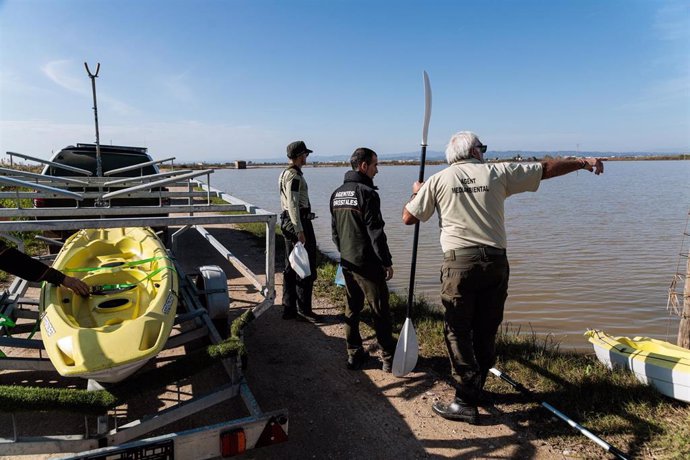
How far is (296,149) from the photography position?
5367 millimetres

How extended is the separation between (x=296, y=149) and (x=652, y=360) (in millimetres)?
4139

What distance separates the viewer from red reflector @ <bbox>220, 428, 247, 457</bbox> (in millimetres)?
2492

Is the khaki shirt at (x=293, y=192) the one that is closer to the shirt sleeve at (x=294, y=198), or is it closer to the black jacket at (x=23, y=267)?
the shirt sleeve at (x=294, y=198)

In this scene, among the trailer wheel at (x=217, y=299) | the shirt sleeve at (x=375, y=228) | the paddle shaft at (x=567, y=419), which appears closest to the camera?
the paddle shaft at (x=567, y=419)

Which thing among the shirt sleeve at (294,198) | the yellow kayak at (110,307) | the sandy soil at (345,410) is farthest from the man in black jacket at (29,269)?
the shirt sleeve at (294,198)

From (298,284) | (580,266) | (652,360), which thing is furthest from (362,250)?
(580,266)

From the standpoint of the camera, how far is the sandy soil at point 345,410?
3.11 meters

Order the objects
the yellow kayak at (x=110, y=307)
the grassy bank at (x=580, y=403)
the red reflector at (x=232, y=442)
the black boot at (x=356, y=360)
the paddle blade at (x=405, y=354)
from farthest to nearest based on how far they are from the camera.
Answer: the black boot at (x=356, y=360) → the paddle blade at (x=405, y=354) → the grassy bank at (x=580, y=403) → the yellow kayak at (x=110, y=307) → the red reflector at (x=232, y=442)

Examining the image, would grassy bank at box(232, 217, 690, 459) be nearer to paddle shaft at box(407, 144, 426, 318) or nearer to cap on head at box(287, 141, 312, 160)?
paddle shaft at box(407, 144, 426, 318)

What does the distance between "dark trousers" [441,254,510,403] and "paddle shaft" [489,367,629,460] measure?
19.0 inches

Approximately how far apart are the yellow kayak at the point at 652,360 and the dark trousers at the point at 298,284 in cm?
324

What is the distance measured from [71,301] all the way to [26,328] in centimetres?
137

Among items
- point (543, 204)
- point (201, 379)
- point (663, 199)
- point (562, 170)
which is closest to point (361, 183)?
point (562, 170)

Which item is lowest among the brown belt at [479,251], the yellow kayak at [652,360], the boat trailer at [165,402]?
the yellow kayak at [652,360]
